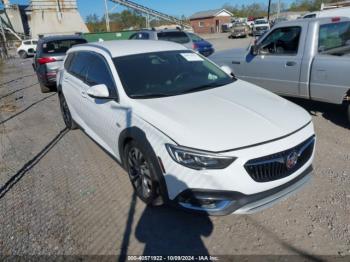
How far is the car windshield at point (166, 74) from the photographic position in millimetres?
3555

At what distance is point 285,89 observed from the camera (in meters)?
5.67

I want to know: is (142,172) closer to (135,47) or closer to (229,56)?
(135,47)

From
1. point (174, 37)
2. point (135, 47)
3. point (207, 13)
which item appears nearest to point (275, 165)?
point (135, 47)

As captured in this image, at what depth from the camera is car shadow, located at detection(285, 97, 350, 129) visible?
5.54m

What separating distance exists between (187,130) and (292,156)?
1003 mm

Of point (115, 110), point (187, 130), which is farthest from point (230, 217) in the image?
point (115, 110)

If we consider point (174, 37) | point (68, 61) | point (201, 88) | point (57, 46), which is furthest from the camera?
point (174, 37)

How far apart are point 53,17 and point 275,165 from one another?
46643mm

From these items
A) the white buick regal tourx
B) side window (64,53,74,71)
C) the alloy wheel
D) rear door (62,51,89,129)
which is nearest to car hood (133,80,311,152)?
the white buick regal tourx

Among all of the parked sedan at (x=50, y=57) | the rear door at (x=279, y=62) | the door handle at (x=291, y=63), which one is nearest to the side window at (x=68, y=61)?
the rear door at (x=279, y=62)

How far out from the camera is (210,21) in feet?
215

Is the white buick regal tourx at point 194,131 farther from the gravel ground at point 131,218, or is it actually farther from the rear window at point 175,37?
the rear window at point 175,37

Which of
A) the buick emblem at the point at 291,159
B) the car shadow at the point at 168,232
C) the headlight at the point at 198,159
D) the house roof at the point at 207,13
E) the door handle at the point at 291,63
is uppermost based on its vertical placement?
the house roof at the point at 207,13

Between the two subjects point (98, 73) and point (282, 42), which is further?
point (282, 42)
